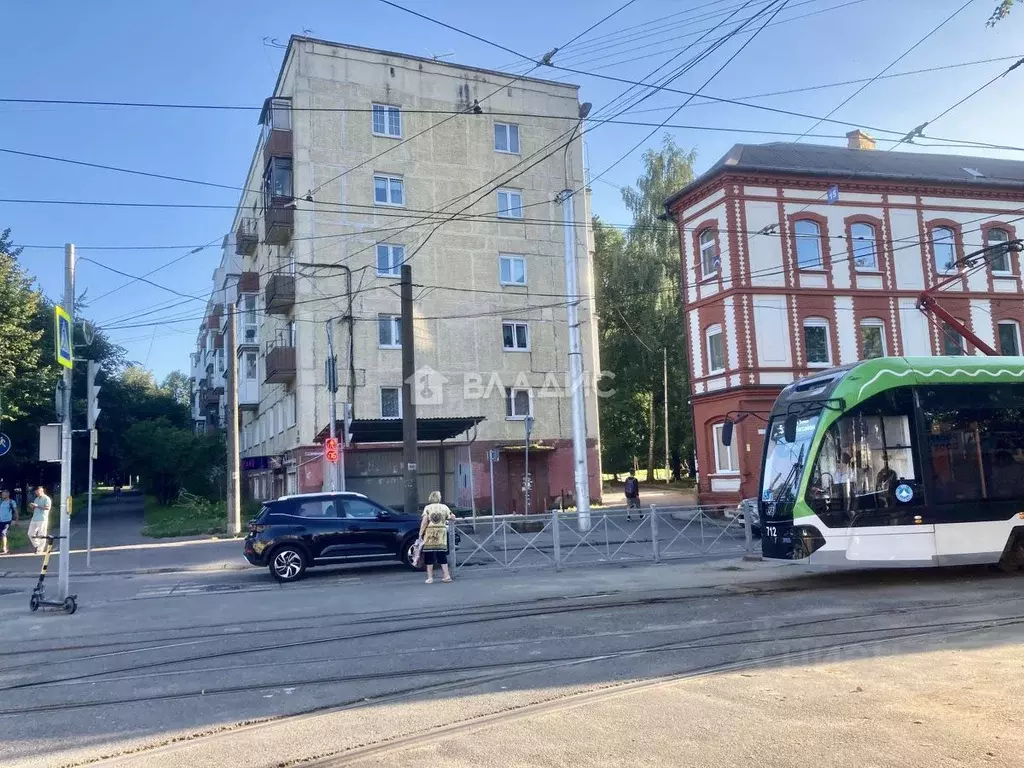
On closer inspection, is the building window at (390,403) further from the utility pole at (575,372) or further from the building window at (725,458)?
the utility pole at (575,372)

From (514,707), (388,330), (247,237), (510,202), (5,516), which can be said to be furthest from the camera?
(247,237)

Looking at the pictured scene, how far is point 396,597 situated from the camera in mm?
12961

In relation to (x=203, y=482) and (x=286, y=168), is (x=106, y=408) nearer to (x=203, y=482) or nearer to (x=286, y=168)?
(x=203, y=482)

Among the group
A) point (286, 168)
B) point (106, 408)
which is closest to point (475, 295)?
point (286, 168)

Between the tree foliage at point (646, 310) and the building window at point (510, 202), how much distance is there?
8892mm

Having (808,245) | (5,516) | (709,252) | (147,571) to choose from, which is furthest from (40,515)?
(808,245)

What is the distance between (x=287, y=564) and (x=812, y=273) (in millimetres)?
20068

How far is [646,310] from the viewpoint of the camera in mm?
44688

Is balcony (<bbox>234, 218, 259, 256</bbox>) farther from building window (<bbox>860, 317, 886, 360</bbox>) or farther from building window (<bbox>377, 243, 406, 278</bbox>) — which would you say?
building window (<bbox>860, 317, 886, 360</bbox>)

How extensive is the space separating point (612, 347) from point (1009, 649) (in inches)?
1577

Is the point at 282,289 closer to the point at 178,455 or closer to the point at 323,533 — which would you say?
the point at 178,455

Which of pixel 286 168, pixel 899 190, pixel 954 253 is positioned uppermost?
pixel 286 168

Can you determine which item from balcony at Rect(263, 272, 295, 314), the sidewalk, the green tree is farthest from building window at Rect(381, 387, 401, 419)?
the green tree

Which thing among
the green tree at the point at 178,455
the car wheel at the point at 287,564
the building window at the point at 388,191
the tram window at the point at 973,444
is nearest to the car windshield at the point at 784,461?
the tram window at the point at 973,444
